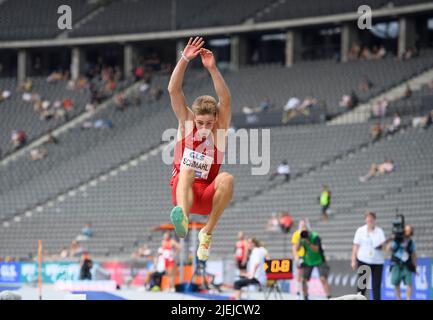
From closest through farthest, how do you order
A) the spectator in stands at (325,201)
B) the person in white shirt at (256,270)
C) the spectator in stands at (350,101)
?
the person in white shirt at (256,270) → the spectator in stands at (325,201) → the spectator in stands at (350,101)

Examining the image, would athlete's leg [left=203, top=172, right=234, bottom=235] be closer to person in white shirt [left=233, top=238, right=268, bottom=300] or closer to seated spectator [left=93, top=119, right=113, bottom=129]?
person in white shirt [left=233, top=238, right=268, bottom=300]

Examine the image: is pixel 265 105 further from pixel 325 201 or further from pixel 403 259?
pixel 403 259

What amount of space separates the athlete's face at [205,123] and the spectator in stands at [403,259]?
957cm

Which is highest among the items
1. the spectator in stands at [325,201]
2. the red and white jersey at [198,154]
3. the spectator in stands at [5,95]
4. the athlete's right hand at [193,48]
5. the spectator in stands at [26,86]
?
the spectator in stands at [26,86]

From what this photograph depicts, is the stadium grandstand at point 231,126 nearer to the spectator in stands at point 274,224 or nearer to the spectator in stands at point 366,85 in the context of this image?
the spectator in stands at point 366,85

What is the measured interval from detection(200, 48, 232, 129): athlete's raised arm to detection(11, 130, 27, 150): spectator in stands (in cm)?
3424

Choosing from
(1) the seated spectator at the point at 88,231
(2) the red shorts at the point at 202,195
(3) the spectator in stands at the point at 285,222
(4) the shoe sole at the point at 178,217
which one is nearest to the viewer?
(4) the shoe sole at the point at 178,217

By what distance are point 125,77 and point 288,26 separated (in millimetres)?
8559

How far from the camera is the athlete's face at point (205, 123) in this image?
1100 centimetres

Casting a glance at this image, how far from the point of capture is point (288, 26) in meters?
43.6

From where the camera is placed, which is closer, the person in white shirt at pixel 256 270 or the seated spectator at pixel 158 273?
the person in white shirt at pixel 256 270

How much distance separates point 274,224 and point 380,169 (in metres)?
3.81

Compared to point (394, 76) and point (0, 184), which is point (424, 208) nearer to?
point (394, 76)

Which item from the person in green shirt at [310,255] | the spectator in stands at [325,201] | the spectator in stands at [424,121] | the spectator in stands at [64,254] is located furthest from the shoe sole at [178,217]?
the spectator in stands at [424,121]
